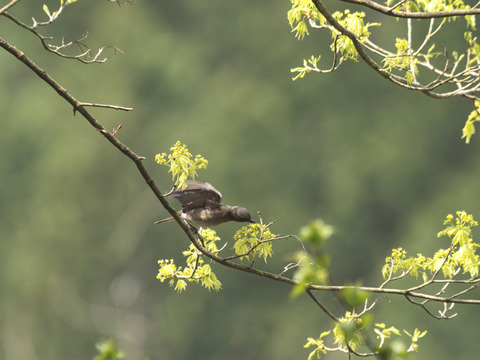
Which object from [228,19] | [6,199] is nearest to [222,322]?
[6,199]

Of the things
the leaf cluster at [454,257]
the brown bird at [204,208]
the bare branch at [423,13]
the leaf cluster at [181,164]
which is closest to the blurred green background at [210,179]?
the brown bird at [204,208]

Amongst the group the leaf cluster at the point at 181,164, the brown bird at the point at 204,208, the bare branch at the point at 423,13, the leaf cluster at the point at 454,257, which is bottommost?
the leaf cluster at the point at 181,164

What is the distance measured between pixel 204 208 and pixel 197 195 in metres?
0.09

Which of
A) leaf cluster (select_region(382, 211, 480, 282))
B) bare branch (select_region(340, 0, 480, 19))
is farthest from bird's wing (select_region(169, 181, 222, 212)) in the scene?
bare branch (select_region(340, 0, 480, 19))

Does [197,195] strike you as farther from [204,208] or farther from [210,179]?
[210,179]

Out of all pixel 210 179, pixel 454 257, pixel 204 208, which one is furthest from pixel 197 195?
pixel 210 179

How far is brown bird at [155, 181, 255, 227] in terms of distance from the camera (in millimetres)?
5051

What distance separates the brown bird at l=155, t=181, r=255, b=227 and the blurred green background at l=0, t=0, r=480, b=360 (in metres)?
24.2

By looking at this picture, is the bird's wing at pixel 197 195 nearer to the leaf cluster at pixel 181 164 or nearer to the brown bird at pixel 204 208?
the brown bird at pixel 204 208

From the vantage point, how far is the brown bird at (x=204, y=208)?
505 centimetres

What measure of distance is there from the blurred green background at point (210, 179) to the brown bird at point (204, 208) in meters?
24.2

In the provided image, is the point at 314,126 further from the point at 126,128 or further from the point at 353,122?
the point at 126,128

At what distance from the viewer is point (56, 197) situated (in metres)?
36.2

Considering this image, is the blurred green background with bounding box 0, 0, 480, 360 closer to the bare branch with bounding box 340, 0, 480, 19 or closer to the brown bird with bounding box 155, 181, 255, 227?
the brown bird with bounding box 155, 181, 255, 227
